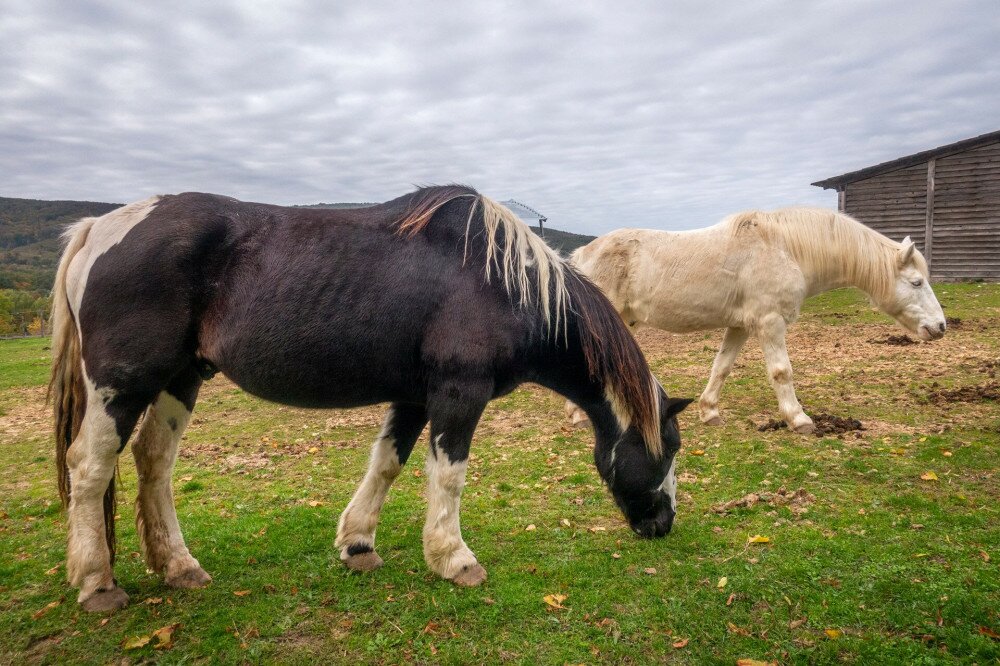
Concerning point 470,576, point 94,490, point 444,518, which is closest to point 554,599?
point 470,576

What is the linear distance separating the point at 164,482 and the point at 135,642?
40.0 inches

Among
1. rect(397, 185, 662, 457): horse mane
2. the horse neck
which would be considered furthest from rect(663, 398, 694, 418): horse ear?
the horse neck

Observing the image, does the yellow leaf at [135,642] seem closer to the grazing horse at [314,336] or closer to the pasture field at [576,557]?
the pasture field at [576,557]

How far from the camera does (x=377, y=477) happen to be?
3959mm

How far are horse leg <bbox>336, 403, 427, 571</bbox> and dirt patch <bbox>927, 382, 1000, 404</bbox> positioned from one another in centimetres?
699

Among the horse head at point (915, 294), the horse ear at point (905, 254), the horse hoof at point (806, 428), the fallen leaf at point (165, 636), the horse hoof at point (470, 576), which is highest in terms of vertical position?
the horse ear at point (905, 254)

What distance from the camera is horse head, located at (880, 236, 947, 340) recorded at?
6.95 meters

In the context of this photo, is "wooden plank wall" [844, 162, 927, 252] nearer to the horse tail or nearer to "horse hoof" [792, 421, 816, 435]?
"horse hoof" [792, 421, 816, 435]

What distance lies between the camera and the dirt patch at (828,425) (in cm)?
637

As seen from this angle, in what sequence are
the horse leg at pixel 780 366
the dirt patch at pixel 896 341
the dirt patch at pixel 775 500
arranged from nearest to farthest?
the dirt patch at pixel 775 500, the horse leg at pixel 780 366, the dirt patch at pixel 896 341

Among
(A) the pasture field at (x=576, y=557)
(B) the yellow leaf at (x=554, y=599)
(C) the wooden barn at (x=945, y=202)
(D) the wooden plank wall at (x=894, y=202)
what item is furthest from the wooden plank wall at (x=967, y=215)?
(B) the yellow leaf at (x=554, y=599)

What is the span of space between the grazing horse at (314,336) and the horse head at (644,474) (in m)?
0.02

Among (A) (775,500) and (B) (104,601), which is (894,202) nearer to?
(A) (775,500)

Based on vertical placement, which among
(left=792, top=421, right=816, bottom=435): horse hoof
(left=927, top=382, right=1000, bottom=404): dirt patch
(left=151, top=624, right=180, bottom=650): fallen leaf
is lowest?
(left=151, top=624, right=180, bottom=650): fallen leaf
